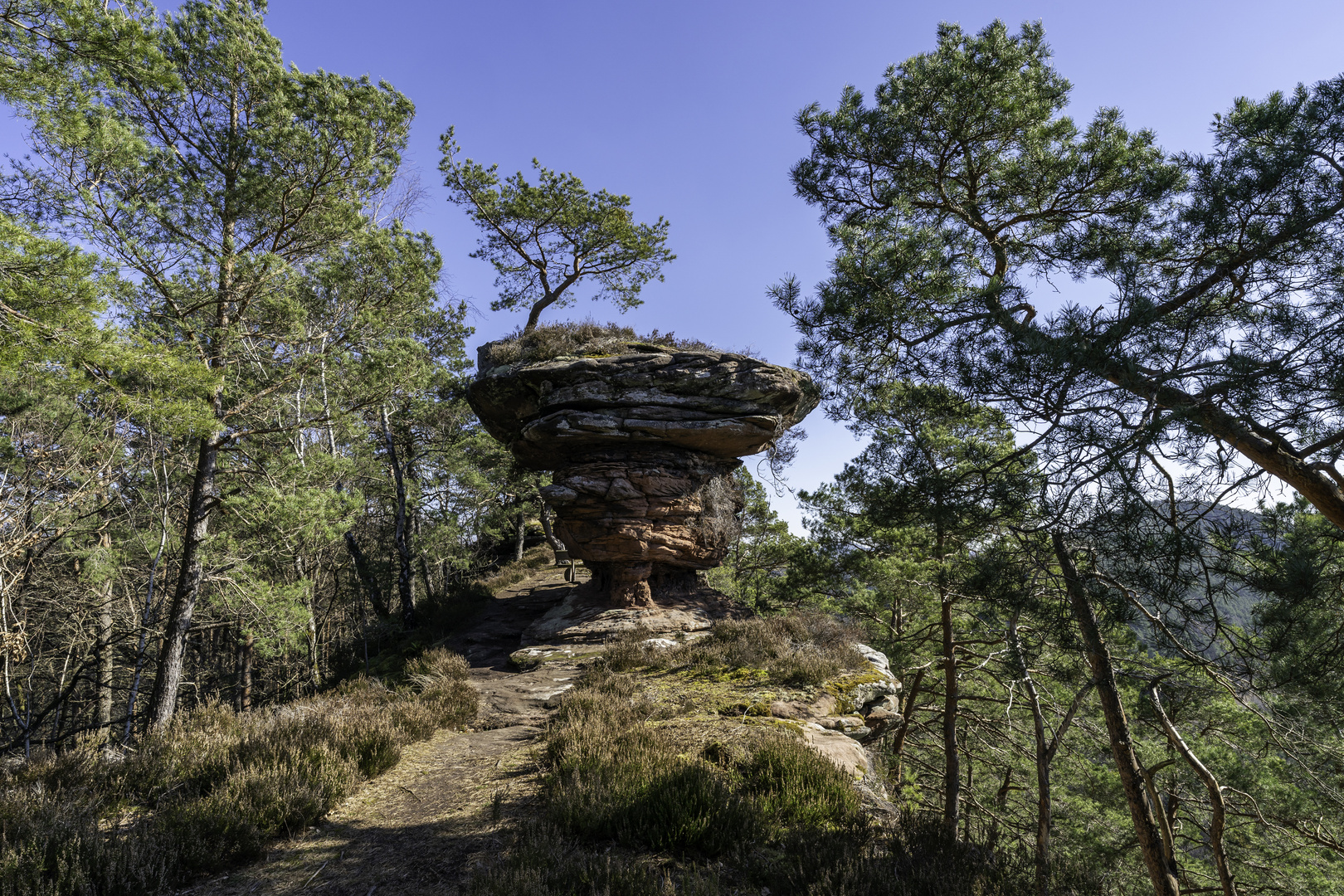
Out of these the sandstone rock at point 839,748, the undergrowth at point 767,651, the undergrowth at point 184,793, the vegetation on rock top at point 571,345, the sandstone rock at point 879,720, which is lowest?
the sandstone rock at point 879,720

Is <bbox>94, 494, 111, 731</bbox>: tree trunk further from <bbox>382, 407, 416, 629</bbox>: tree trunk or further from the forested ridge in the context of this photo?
<bbox>382, 407, 416, 629</bbox>: tree trunk

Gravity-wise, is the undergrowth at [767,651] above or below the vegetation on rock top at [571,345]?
below

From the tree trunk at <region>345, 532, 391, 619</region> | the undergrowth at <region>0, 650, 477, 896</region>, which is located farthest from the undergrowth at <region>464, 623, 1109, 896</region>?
the tree trunk at <region>345, 532, 391, 619</region>

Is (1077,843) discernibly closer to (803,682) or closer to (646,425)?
(803,682)

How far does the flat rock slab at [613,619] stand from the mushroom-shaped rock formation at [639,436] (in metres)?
0.39

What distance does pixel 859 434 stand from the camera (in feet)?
25.2

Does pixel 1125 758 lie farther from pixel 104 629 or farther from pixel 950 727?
pixel 104 629

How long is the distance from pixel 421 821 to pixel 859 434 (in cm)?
→ 655

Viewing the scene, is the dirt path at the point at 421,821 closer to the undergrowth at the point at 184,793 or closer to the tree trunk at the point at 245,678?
the undergrowth at the point at 184,793

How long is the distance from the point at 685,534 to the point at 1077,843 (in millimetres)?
11542

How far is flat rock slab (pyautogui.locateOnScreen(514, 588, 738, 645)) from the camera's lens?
10.8 meters

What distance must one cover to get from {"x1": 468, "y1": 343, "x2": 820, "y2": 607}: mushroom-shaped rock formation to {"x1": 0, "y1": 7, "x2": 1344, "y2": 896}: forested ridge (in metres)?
3.01

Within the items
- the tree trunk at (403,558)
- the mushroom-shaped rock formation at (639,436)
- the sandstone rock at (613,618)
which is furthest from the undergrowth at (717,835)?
the tree trunk at (403,558)

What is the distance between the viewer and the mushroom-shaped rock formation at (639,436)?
464 inches
